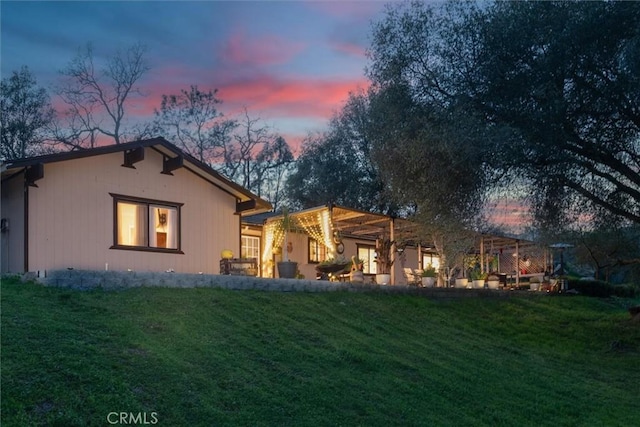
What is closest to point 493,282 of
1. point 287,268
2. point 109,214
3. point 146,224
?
point 287,268

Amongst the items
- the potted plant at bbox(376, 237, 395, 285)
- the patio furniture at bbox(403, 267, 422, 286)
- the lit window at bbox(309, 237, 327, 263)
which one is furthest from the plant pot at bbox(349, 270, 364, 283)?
the lit window at bbox(309, 237, 327, 263)

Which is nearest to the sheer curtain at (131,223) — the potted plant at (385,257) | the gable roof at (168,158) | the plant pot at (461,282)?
the gable roof at (168,158)

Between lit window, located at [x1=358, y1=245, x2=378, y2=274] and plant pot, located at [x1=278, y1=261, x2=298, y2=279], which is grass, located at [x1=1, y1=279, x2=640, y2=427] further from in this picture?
lit window, located at [x1=358, y1=245, x2=378, y2=274]

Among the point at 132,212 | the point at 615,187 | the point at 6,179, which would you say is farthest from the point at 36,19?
the point at 615,187

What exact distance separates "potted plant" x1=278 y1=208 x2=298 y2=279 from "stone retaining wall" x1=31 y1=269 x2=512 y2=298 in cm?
203

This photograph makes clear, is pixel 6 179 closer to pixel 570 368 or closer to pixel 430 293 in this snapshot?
pixel 430 293

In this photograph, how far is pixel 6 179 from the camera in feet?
50.2

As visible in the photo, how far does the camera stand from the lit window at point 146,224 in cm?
1636

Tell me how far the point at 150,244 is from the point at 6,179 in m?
3.47

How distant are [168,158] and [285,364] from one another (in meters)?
8.90

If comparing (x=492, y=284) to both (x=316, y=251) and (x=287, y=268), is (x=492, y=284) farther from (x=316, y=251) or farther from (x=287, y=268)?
(x=287, y=268)

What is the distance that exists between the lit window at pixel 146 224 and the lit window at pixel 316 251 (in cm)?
837

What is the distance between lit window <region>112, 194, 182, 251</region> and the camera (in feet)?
53.7

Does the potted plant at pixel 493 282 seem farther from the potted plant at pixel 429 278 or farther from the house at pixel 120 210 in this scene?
the house at pixel 120 210
